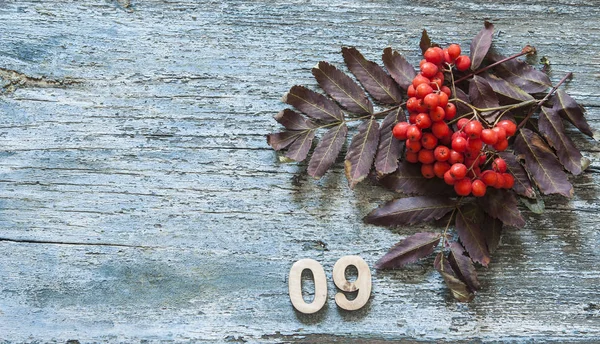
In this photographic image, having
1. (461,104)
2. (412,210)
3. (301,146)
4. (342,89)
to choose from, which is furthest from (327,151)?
(461,104)

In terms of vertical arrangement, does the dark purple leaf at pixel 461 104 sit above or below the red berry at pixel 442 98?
below

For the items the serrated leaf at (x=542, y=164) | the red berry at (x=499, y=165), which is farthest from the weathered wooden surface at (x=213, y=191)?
the red berry at (x=499, y=165)

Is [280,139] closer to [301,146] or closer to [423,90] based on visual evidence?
[301,146]

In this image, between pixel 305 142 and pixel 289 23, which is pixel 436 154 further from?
pixel 289 23

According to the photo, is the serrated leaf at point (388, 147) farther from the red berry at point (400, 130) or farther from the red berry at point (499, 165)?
the red berry at point (499, 165)

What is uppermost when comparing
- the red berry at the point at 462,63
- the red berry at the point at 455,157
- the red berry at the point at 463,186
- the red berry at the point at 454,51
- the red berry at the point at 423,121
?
the red berry at the point at 454,51

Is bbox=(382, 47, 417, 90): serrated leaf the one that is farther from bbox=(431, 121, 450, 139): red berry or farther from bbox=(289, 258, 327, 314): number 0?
bbox=(289, 258, 327, 314): number 0

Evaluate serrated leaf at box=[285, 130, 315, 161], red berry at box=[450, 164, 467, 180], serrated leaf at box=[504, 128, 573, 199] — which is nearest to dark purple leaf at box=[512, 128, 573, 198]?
serrated leaf at box=[504, 128, 573, 199]
